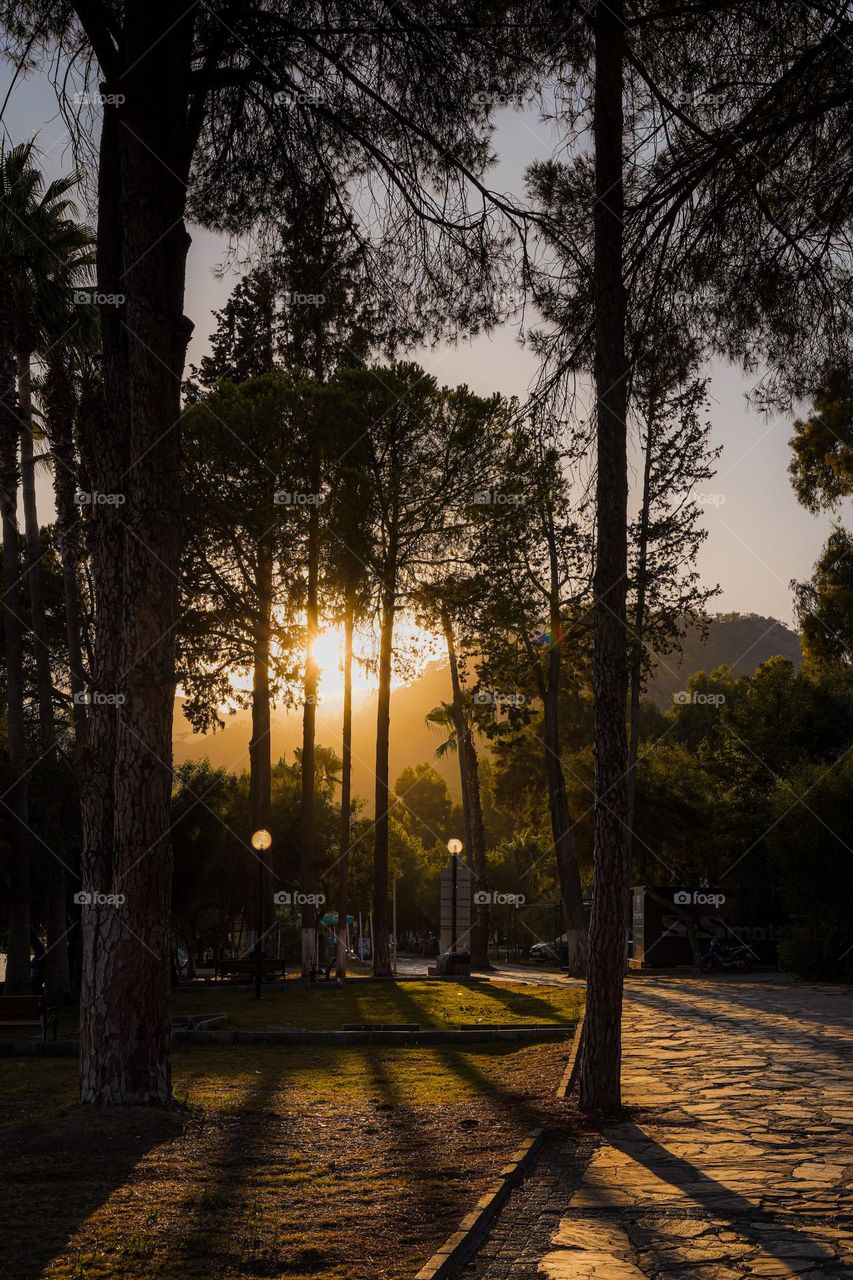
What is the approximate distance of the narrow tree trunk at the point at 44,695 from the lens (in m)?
22.4

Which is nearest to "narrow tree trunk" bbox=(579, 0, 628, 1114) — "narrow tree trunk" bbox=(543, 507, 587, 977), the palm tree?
the palm tree

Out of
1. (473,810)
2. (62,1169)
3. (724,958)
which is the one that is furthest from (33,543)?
(62,1169)

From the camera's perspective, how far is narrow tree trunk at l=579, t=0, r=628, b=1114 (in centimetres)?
862

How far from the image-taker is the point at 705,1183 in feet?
20.2

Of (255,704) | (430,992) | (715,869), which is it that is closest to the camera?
(430,992)

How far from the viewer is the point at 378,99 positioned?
32.6ft

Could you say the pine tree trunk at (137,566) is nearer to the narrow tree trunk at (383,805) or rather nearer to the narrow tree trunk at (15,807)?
the narrow tree trunk at (15,807)

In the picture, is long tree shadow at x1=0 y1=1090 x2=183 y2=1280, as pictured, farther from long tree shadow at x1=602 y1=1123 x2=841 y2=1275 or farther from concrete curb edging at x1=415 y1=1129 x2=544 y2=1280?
long tree shadow at x1=602 y1=1123 x2=841 y2=1275

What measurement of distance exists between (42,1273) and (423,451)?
24.6 meters

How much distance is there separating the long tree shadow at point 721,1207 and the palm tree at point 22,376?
53.7ft

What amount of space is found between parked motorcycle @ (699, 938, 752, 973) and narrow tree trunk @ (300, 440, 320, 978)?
8562 millimetres

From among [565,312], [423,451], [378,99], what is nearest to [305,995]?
[423,451]

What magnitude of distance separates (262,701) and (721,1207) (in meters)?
25.1

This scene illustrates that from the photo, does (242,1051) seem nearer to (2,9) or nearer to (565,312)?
(565,312)
